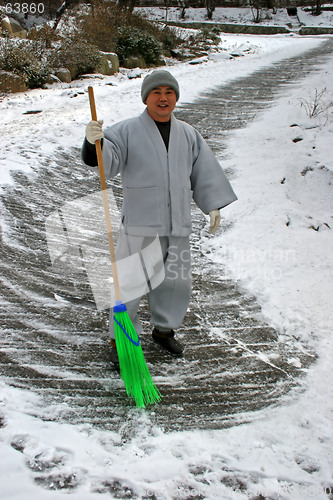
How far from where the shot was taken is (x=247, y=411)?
217 centimetres

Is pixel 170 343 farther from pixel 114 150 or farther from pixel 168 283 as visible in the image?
pixel 114 150

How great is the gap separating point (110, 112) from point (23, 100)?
1726mm

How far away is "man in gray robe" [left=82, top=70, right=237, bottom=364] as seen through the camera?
219cm

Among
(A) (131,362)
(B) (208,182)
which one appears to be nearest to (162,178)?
(B) (208,182)

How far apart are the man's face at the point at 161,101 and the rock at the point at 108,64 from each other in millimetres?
8846

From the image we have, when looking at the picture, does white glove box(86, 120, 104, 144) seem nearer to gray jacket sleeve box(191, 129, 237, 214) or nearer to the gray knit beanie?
the gray knit beanie

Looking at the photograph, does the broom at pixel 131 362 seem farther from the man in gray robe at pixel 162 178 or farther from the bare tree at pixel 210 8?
the bare tree at pixel 210 8

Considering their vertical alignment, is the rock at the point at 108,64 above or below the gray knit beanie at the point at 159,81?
above

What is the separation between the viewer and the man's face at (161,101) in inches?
86.2

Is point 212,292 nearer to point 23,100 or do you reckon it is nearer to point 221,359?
point 221,359

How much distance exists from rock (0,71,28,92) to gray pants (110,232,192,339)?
7035 millimetres

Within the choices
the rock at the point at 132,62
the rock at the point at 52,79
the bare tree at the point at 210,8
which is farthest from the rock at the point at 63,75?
the bare tree at the point at 210,8

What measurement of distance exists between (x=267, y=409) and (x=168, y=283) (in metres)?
0.85

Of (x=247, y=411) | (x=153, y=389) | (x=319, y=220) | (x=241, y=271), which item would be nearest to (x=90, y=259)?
(x=241, y=271)
